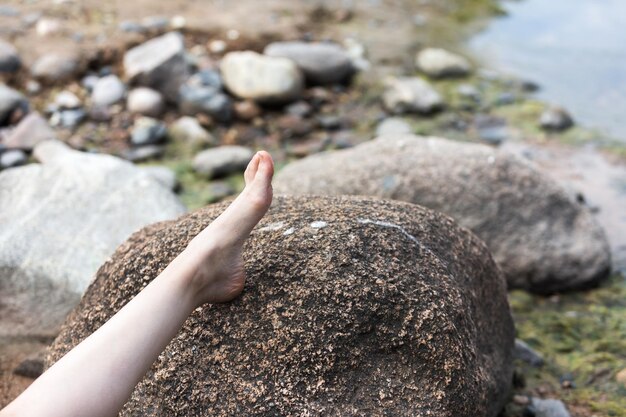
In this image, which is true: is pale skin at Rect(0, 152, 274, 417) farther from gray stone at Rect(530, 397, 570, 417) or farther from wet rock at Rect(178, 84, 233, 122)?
wet rock at Rect(178, 84, 233, 122)

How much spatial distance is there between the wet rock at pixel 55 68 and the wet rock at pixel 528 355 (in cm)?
446

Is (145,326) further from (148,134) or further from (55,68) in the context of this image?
(55,68)

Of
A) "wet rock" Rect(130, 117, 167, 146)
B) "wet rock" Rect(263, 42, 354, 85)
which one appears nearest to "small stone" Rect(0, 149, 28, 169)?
"wet rock" Rect(130, 117, 167, 146)

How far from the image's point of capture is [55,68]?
5.96 metres

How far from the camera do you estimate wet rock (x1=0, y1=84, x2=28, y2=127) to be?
5.34 meters

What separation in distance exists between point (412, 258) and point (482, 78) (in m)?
4.77

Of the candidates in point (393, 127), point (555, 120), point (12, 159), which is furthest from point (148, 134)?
point (555, 120)

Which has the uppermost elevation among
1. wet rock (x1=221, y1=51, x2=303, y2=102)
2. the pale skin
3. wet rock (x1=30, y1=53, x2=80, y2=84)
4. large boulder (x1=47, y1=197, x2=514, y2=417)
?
the pale skin

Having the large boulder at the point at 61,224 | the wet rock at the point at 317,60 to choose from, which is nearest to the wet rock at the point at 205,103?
the wet rock at the point at 317,60

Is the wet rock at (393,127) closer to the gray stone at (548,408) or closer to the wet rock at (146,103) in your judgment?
the wet rock at (146,103)

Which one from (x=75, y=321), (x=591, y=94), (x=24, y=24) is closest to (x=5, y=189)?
(x=75, y=321)

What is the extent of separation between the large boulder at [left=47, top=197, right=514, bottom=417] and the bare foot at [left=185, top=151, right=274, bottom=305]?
0.07 m

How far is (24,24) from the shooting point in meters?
6.68

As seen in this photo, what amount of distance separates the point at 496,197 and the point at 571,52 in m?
4.20
